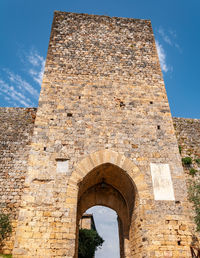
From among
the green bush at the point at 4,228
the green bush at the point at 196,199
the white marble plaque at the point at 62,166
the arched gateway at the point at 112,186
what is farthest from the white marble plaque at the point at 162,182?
the green bush at the point at 4,228

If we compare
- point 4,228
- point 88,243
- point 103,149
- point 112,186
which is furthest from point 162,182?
point 88,243

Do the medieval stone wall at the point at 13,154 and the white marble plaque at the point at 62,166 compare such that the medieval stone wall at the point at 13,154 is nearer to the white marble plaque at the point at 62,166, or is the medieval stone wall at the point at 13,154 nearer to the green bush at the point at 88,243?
the white marble plaque at the point at 62,166

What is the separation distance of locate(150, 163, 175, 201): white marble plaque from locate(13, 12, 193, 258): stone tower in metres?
0.03

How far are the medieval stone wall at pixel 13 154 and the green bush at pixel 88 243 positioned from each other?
10.5 meters

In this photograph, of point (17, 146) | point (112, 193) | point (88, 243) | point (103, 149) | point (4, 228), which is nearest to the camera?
point (103, 149)

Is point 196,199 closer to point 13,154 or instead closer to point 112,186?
point 112,186

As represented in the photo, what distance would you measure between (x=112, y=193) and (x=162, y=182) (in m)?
2.69

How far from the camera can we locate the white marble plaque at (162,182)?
650 centimetres

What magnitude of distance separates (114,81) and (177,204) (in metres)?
4.88

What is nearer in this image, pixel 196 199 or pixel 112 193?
pixel 196 199

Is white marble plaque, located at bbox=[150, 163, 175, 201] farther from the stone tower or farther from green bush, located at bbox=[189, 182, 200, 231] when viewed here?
green bush, located at bbox=[189, 182, 200, 231]

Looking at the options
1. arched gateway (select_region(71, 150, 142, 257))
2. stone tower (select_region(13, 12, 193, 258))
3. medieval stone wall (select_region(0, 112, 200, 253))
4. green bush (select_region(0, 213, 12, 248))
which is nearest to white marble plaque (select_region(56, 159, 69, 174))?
stone tower (select_region(13, 12, 193, 258))

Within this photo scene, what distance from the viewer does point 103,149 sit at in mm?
7035

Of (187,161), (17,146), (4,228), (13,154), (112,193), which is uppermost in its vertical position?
(17,146)
